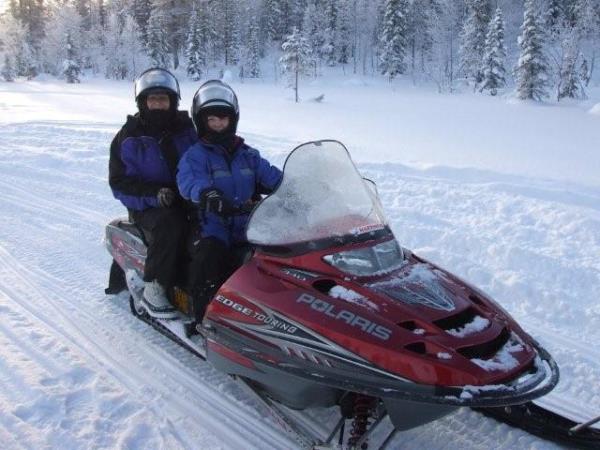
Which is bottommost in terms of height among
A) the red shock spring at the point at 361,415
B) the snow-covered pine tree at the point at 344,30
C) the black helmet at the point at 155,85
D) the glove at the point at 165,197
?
the red shock spring at the point at 361,415

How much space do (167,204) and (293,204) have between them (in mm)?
1142

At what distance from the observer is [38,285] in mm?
4723

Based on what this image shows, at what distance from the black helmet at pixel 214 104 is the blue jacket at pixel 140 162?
0.53 metres

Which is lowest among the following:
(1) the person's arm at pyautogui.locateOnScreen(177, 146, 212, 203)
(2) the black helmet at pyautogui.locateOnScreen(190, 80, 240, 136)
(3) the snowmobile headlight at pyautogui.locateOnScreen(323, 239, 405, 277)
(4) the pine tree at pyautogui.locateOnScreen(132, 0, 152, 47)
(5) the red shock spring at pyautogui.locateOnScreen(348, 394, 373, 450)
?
(5) the red shock spring at pyautogui.locateOnScreen(348, 394, 373, 450)

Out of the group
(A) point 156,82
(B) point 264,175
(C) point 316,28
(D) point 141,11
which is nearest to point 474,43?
(C) point 316,28

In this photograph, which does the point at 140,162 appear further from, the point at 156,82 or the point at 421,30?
the point at 421,30

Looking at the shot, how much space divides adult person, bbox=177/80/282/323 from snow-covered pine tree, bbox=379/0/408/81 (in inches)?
1662

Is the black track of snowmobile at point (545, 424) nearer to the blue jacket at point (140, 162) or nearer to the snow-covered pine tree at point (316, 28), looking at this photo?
the blue jacket at point (140, 162)

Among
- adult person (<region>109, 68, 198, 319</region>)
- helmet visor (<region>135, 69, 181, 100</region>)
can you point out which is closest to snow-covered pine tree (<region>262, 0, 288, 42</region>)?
helmet visor (<region>135, 69, 181, 100</region>)

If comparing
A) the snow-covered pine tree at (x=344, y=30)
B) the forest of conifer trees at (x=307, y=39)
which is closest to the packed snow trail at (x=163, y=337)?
the forest of conifer trees at (x=307, y=39)

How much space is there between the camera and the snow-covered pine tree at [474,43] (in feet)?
132

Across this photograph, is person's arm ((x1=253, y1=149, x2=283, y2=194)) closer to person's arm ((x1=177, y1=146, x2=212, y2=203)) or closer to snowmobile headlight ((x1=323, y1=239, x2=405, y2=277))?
person's arm ((x1=177, y1=146, x2=212, y2=203))

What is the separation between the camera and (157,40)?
164 ft

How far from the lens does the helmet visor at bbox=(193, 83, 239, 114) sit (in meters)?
3.63
